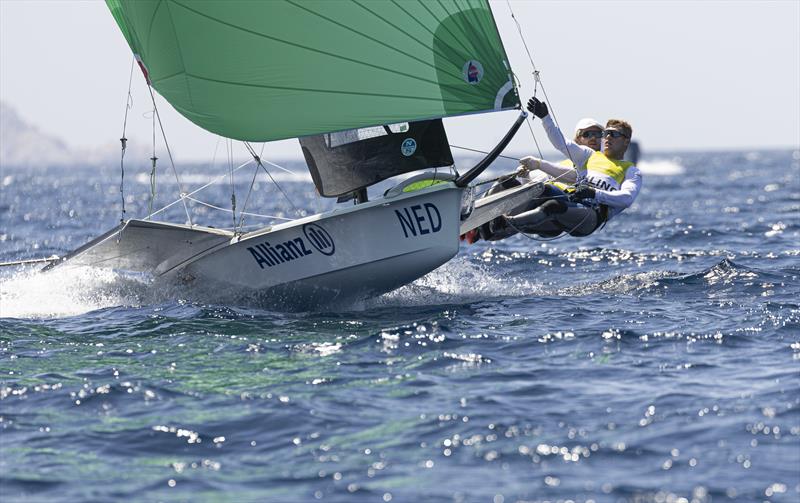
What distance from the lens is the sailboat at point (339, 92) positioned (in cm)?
813

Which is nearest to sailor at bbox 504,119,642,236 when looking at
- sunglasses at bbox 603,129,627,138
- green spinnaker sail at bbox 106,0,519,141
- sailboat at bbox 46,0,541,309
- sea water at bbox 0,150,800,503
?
sunglasses at bbox 603,129,627,138

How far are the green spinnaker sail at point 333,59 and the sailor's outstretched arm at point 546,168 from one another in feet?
3.74

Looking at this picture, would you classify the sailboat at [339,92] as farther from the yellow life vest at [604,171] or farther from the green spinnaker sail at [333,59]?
the yellow life vest at [604,171]

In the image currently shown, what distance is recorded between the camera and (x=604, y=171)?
9523 millimetres

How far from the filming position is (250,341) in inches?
291

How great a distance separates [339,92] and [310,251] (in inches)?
52.2

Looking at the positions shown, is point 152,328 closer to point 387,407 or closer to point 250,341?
point 250,341

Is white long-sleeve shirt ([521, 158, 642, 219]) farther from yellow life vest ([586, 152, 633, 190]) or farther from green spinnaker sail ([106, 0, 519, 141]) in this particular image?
green spinnaker sail ([106, 0, 519, 141])

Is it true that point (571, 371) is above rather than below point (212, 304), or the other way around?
below

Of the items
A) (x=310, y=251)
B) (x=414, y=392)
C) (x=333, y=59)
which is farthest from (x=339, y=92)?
(x=414, y=392)

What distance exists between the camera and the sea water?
14.9ft

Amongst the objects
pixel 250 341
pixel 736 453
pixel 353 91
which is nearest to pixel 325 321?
pixel 250 341

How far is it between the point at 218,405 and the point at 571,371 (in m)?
2.13

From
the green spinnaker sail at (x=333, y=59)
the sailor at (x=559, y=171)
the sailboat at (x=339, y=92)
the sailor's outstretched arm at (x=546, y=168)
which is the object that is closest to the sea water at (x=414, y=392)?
the sailboat at (x=339, y=92)
